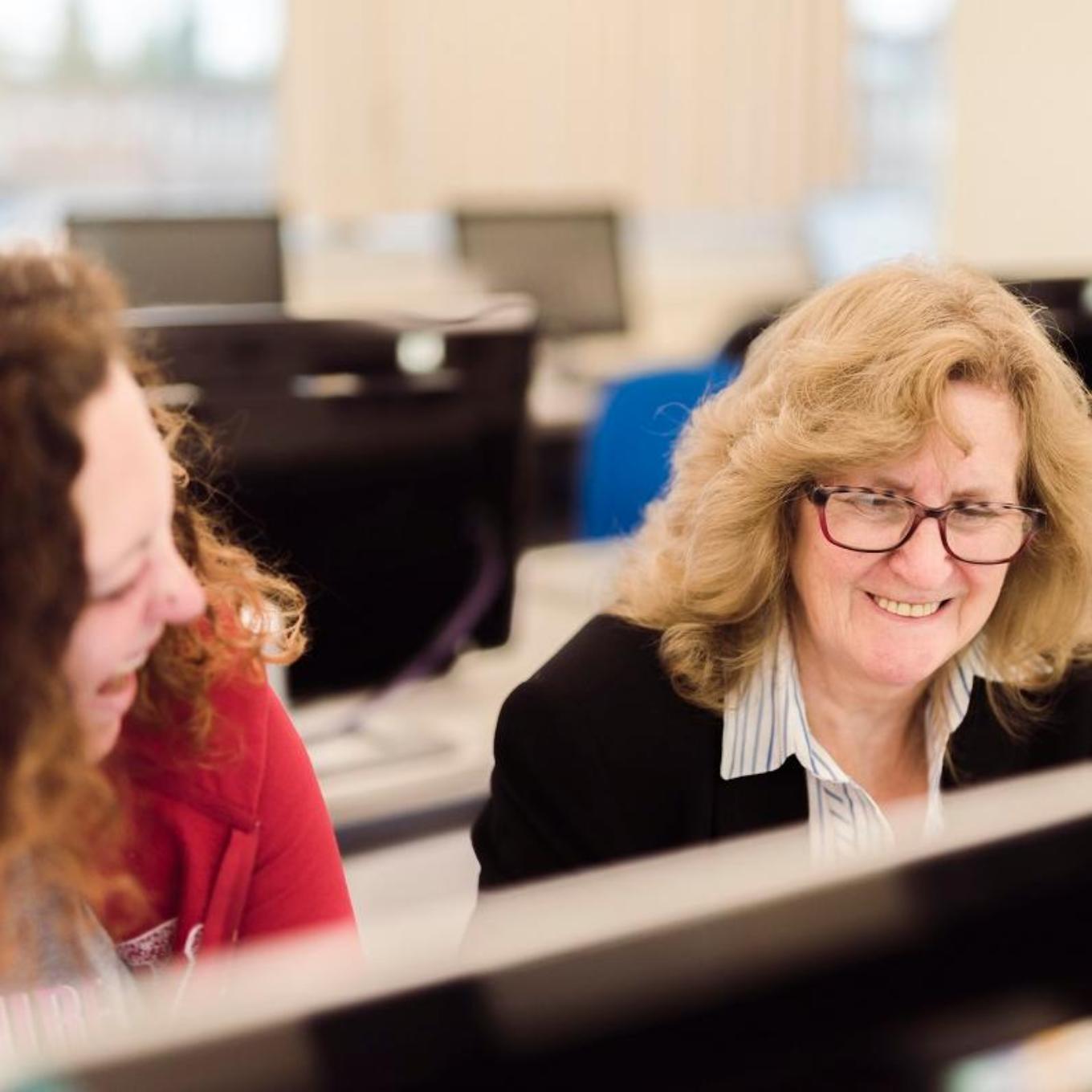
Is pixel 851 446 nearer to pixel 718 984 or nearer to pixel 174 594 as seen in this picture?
pixel 174 594

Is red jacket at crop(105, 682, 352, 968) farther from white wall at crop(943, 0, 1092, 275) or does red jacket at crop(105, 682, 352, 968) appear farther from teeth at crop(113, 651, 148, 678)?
white wall at crop(943, 0, 1092, 275)

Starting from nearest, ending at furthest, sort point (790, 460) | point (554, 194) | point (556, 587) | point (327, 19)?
1. point (790, 460)
2. point (556, 587)
3. point (327, 19)
4. point (554, 194)

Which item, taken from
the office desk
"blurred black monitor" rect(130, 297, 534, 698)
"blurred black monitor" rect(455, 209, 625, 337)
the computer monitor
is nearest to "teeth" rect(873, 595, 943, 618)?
the office desk

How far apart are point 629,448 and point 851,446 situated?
128 centimetres

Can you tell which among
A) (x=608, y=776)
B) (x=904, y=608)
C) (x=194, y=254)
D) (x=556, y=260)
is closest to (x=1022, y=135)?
(x=556, y=260)

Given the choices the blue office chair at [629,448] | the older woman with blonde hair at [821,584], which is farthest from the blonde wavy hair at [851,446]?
the blue office chair at [629,448]

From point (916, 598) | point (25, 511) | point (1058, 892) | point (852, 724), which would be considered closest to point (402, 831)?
point (852, 724)

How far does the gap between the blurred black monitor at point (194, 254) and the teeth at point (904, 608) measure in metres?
2.45

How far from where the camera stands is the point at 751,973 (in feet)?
1.39

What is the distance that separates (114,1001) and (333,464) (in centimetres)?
80

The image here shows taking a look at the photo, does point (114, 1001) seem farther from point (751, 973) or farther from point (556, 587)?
point (556, 587)

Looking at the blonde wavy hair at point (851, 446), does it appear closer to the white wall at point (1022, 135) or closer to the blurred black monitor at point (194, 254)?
the blurred black monitor at point (194, 254)

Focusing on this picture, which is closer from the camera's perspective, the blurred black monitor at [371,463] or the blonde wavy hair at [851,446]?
the blonde wavy hair at [851,446]

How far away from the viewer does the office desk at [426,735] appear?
172 cm
